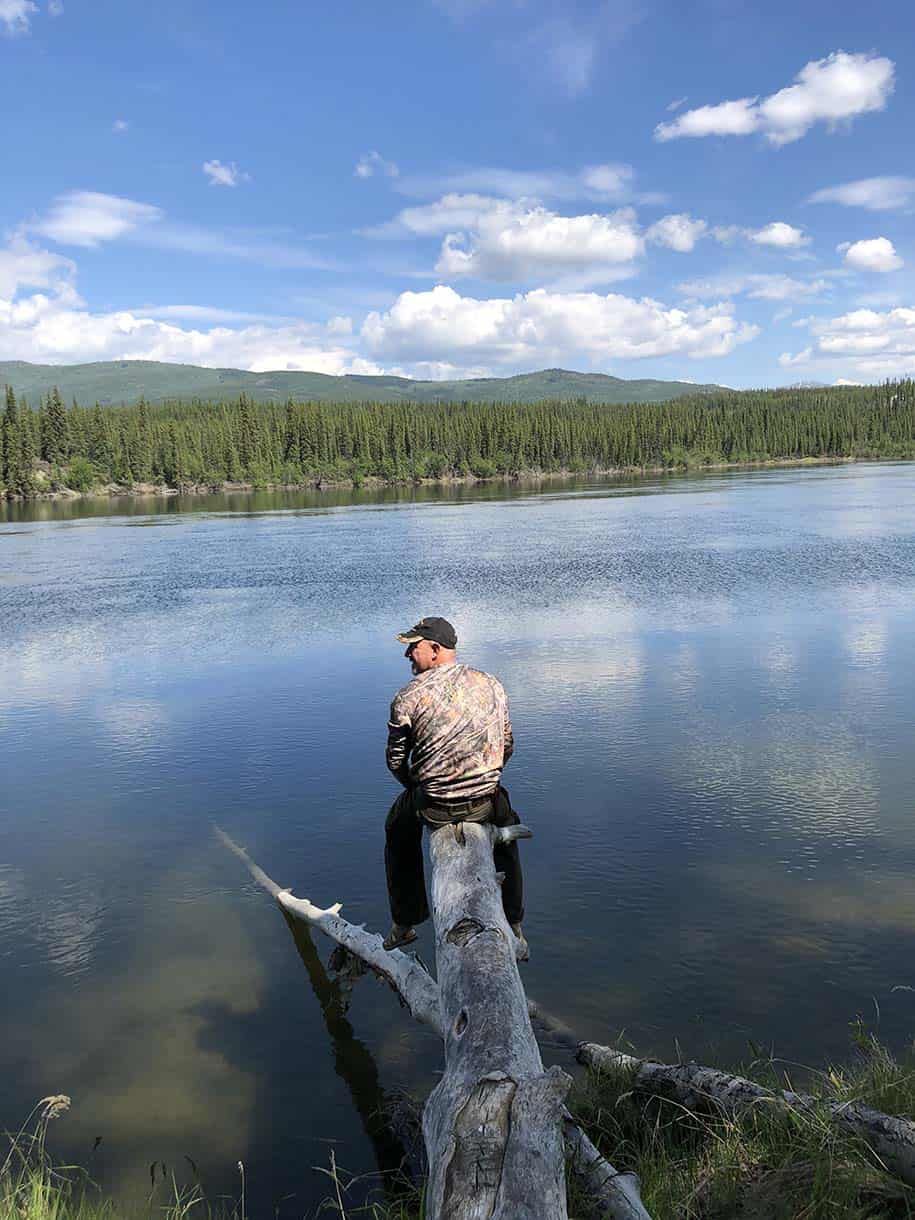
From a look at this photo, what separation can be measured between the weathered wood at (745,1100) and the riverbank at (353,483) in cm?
13613

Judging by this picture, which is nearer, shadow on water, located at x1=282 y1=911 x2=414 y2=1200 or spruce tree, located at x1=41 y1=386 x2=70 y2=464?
shadow on water, located at x1=282 y1=911 x2=414 y2=1200

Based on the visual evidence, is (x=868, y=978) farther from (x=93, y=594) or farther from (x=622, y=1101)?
(x=93, y=594)

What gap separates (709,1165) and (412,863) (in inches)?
115

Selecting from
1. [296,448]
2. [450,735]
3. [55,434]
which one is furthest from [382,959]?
[296,448]

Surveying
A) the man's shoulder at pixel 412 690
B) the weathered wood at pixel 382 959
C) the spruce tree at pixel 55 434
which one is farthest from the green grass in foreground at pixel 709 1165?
the spruce tree at pixel 55 434

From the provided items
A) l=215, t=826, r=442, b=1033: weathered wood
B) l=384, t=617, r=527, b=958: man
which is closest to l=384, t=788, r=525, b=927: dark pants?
l=384, t=617, r=527, b=958: man

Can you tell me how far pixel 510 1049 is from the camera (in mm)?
4461

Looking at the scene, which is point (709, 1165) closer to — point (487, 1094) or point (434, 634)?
point (487, 1094)

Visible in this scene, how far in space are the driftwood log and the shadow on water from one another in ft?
2.88

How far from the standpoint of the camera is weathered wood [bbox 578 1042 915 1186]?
4465mm

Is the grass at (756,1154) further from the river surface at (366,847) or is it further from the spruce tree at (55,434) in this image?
the spruce tree at (55,434)

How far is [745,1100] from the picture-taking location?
5191mm

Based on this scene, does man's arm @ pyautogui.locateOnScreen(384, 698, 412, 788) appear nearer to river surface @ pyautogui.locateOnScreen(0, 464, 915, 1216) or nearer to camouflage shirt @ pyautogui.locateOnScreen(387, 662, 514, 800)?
camouflage shirt @ pyautogui.locateOnScreen(387, 662, 514, 800)

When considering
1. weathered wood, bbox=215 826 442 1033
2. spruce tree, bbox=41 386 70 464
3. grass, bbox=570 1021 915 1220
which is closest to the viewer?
grass, bbox=570 1021 915 1220
